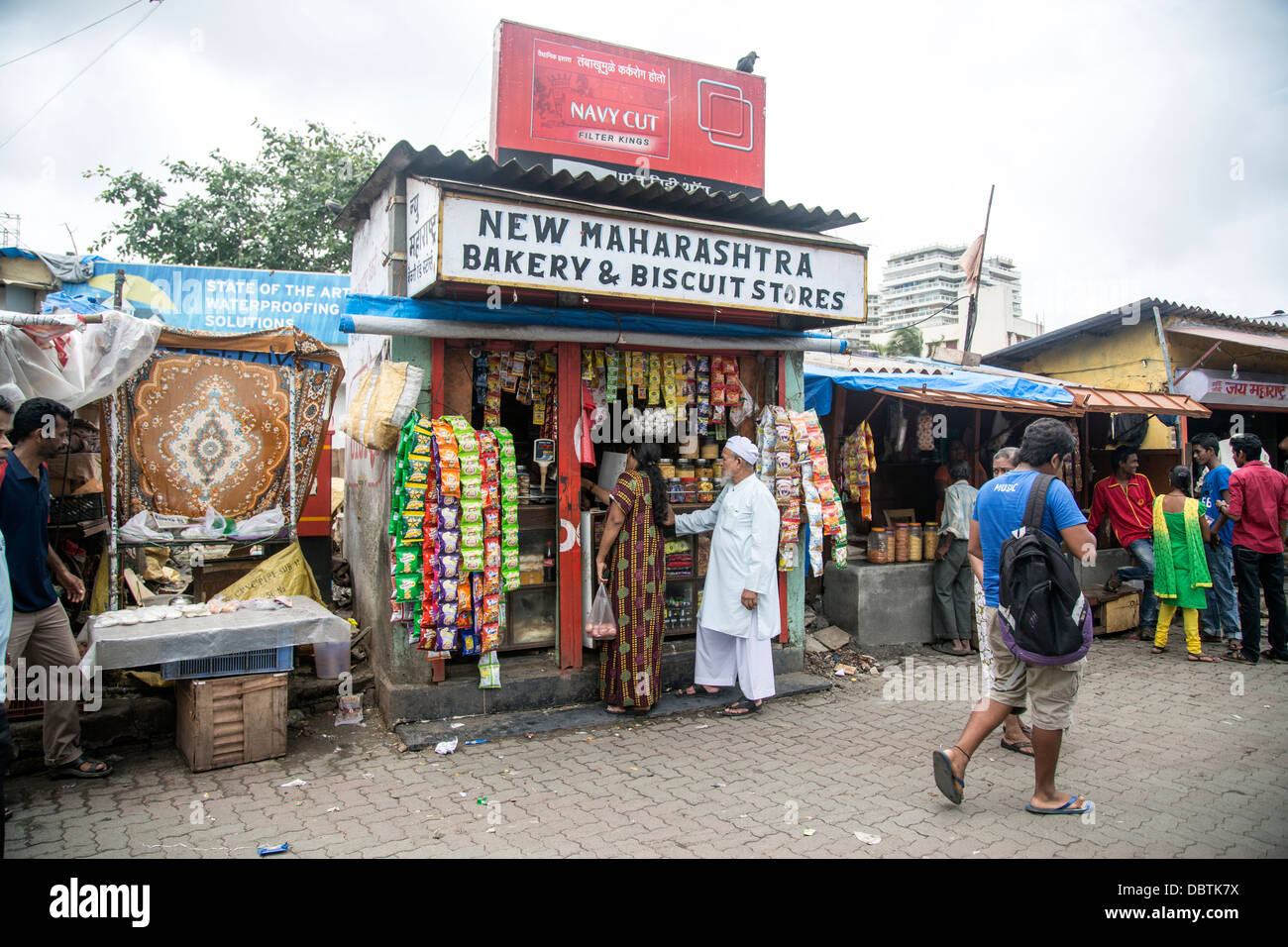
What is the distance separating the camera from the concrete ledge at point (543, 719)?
17.1ft

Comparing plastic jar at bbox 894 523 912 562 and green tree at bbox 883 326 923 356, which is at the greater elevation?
green tree at bbox 883 326 923 356

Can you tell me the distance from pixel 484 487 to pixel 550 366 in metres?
1.28

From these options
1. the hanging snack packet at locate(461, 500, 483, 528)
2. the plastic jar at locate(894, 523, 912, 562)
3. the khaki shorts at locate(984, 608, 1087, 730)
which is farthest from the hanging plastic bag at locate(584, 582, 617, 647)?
the plastic jar at locate(894, 523, 912, 562)

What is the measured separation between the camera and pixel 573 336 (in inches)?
228

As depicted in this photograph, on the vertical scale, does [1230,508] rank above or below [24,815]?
above

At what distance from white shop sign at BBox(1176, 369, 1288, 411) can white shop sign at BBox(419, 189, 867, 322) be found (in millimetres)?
8838

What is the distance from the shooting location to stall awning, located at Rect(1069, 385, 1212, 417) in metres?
9.27

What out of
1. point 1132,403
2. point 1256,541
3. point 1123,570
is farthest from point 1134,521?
point 1132,403

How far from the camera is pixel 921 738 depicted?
18.0 ft

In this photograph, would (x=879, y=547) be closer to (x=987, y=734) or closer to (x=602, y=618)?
(x=602, y=618)

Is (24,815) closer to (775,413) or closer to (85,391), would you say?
(85,391)

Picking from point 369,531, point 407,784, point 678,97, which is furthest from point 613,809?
point 678,97

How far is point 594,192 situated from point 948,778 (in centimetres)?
446

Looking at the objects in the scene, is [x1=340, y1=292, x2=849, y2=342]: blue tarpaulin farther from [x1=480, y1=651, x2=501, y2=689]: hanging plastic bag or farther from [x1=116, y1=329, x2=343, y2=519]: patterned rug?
[x1=480, y1=651, x2=501, y2=689]: hanging plastic bag
